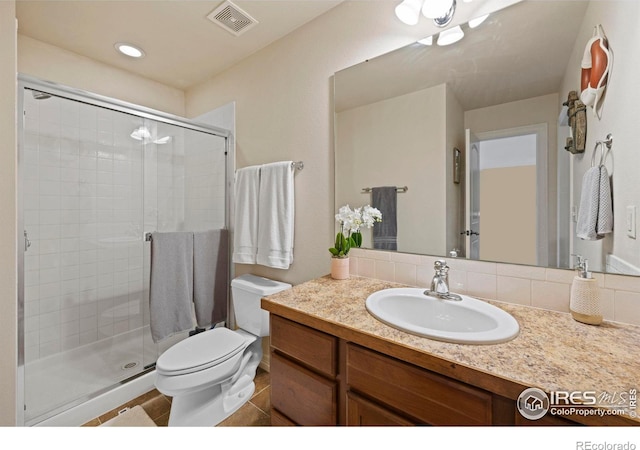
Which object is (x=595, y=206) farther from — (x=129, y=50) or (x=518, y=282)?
(x=129, y=50)

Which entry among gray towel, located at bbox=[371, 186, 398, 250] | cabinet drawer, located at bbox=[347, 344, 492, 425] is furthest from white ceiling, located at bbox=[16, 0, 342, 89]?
cabinet drawer, located at bbox=[347, 344, 492, 425]

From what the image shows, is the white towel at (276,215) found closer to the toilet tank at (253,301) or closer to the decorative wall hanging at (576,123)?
the toilet tank at (253,301)

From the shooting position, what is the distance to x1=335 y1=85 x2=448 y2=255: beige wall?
3.94ft

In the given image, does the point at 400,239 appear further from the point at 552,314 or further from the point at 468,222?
the point at 552,314

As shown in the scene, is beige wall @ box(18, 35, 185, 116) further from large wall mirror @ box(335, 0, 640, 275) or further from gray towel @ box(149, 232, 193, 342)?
large wall mirror @ box(335, 0, 640, 275)

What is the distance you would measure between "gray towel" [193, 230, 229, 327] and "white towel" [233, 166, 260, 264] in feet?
0.74

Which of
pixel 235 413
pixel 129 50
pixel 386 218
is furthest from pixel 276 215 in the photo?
pixel 129 50

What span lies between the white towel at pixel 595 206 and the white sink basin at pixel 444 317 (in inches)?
15.6

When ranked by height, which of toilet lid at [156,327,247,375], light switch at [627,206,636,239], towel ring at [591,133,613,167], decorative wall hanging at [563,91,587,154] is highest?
decorative wall hanging at [563,91,587,154]

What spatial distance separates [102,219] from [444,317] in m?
2.24

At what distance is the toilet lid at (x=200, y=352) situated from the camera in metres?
1.29

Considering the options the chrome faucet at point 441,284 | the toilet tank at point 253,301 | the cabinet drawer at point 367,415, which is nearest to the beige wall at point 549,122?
the chrome faucet at point 441,284
